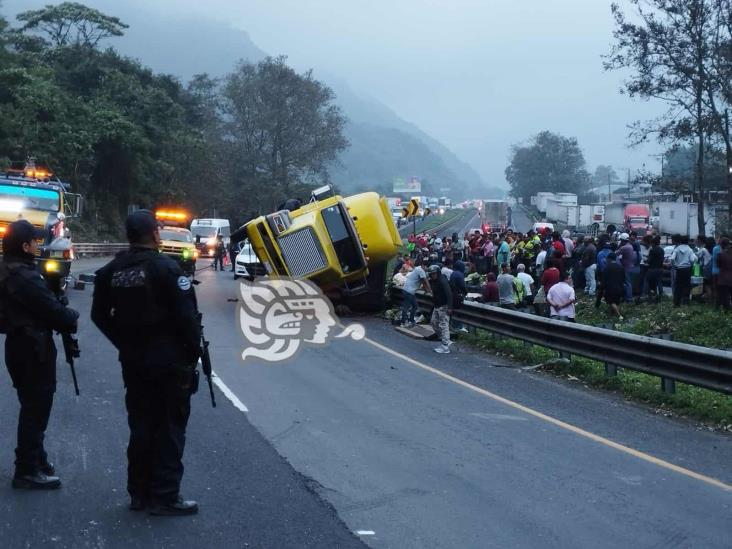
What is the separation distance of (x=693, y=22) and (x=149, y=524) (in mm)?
26465

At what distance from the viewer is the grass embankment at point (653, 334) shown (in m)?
11.2

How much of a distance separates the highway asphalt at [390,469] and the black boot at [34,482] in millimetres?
101

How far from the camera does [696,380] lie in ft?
36.0

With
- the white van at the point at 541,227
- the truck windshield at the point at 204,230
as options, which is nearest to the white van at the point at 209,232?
Result: the truck windshield at the point at 204,230

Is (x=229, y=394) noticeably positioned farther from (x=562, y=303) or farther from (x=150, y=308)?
(x=562, y=303)

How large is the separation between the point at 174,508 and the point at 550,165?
13280 centimetres

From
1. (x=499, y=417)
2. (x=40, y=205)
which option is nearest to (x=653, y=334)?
(x=499, y=417)

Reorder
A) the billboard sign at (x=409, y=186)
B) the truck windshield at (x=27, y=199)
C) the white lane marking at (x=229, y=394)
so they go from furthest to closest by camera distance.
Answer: the billboard sign at (x=409, y=186)
the truck windshield at (x=27, y=199)
the white lane marking at (x=229, y=394)

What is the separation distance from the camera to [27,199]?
23.9 meters

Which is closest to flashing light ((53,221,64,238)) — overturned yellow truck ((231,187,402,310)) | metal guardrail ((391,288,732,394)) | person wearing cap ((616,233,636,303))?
overturned yellow truck ((231,187,402,310))

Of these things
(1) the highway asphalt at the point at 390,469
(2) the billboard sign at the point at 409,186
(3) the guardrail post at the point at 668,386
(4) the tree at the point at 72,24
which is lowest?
(3) the guardrail post at the point at 668,386

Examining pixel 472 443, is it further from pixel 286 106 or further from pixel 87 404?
pixel 286 106

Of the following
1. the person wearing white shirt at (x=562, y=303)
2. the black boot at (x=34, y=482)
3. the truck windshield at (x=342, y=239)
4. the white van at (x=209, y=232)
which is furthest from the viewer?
the white van at (x=209, y=232)

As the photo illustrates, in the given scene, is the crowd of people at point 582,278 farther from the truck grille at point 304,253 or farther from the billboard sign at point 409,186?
the billboard sign at point 409,186
